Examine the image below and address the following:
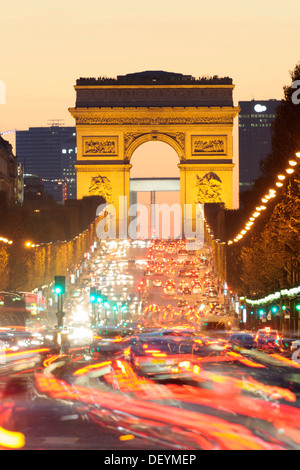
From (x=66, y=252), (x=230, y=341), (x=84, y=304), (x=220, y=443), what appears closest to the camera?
(x=220, y=443)

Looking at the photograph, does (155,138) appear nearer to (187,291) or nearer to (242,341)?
(187,291)

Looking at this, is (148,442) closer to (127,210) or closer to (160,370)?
(160,370)

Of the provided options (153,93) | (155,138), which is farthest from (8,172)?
(153,93)

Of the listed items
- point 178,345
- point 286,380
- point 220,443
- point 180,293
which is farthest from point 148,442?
point 180,293

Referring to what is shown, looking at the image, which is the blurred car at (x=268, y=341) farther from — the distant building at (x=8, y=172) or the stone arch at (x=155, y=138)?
the stone arch at (x=155, y=138)

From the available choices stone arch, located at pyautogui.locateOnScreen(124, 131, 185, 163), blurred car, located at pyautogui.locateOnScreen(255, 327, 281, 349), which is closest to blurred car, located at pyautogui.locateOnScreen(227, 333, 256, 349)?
blurred car, located at pyautogui.locateOnScreen(255, 327, 281, 349)

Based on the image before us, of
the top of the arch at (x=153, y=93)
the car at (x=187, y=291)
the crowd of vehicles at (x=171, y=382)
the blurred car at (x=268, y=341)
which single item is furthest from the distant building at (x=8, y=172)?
the blurred car at (x=268, y=341)
